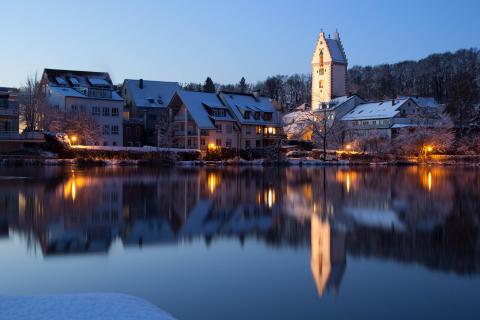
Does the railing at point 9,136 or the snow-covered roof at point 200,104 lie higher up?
the snow-covered roof at point 200,104

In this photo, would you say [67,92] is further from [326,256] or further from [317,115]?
[326,256]

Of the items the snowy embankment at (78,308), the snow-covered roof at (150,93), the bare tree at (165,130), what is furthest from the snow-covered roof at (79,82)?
the snowy embankment at (78,308)

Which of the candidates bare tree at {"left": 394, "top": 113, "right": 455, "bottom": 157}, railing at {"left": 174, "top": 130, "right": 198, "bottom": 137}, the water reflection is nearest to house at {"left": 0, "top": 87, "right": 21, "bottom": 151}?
railing at {"left": 174, "top": 130, "right": 198, "bottom": 137}

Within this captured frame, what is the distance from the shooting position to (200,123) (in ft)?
203

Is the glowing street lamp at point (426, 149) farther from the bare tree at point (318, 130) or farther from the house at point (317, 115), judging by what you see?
the house at point (317, 115)

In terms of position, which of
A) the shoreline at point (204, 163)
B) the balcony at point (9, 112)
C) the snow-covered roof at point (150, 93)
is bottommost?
the shoreline at point (204, 163)

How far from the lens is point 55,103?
6084 cm

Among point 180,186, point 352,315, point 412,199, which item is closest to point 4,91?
point 180,186

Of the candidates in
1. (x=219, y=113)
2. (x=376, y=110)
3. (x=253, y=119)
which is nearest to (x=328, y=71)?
(x=376, y=110)

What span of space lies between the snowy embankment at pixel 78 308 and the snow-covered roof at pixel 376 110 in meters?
69.3

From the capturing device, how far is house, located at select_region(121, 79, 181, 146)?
228 ft

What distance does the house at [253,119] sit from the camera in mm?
66500

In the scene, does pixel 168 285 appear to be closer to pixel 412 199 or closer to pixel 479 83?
pixel 412 199

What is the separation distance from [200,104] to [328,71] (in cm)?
3409
